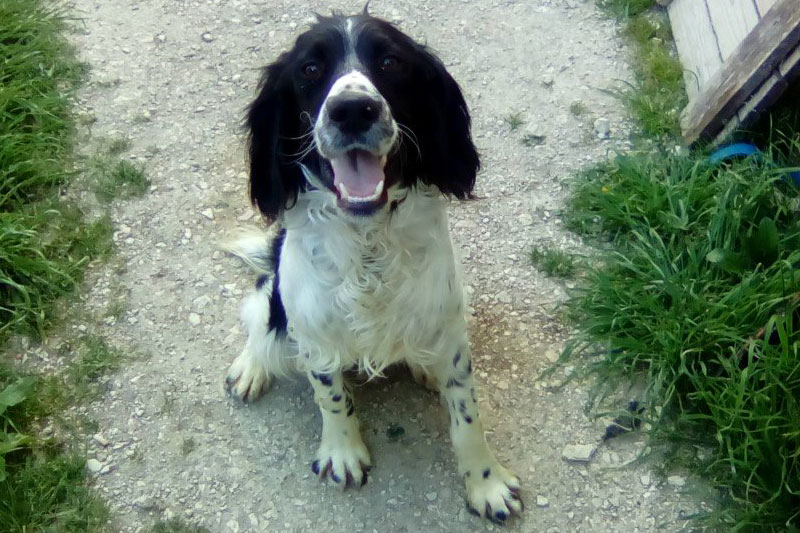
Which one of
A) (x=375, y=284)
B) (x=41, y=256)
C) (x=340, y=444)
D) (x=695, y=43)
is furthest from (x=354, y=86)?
(x=695, y=43)

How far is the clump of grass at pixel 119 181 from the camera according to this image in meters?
4.07

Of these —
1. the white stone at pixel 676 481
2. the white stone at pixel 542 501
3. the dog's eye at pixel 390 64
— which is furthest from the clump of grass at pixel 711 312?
the dog's eye at pixel 390 64

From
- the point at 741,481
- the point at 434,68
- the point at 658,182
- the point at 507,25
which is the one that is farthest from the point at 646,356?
the point at 507,25

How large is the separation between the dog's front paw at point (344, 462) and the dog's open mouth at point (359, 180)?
1.08 metres

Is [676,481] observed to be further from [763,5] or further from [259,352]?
[763,5]

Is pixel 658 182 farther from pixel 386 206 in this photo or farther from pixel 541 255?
pixel 386 206

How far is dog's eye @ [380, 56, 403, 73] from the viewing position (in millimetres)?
2295

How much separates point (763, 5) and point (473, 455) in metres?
2.41

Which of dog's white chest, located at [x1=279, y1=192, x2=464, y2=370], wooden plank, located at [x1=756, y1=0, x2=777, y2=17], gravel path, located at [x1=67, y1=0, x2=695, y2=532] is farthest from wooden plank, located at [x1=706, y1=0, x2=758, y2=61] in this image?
dog's white chest, located at [x1=279, y1=192, x2=464, y2=370]

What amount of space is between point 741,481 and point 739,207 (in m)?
1.11

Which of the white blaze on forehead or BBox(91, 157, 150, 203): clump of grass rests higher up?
the white blaze on forehead

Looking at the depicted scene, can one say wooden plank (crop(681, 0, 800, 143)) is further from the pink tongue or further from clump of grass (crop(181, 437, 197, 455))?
clump of grass (crop(181, 437, 197, 455))

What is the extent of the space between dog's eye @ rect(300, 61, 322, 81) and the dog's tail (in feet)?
3.78

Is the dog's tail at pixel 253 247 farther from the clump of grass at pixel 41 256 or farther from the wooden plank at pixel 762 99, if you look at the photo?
the wooden plank at pixel 762 99
